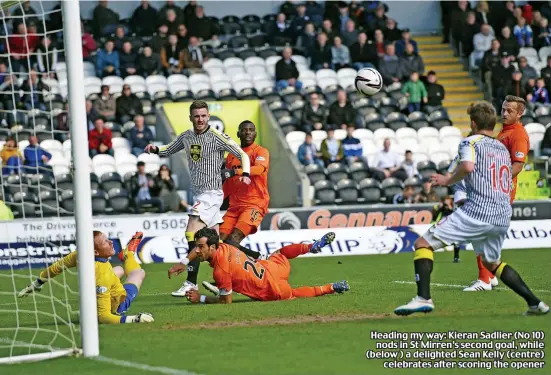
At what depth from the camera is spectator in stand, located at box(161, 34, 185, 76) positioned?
2836 cm

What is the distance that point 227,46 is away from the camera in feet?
100.0

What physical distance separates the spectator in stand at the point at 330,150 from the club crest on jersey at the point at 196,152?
43.1 feet

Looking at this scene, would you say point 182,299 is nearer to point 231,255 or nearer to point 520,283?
point 231,255

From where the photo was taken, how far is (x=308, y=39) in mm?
30000

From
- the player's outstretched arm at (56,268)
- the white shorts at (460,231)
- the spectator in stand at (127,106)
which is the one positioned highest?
the spectator in stand at (127,106)

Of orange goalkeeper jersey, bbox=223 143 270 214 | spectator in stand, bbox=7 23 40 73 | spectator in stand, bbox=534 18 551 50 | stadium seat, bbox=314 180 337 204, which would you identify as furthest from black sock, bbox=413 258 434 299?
spectator in stand, bbox=534 18 551 50

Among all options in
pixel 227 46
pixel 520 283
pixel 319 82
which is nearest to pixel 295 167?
pixel 319 82

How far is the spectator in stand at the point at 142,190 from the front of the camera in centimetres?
2355

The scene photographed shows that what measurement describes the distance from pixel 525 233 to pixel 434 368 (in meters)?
14.6

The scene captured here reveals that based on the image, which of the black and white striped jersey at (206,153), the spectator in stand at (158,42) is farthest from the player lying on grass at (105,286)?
the spectator in stand at (158,42)

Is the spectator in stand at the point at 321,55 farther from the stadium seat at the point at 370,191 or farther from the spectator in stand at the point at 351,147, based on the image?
the stadium seat at the point at 370,191

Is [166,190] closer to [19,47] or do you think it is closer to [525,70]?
[19,47]

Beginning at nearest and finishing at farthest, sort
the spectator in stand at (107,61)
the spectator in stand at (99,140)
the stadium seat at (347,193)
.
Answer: the stadium seat at (347,193)
the spectator in stand at (99,140)
the spectator in stand at (107,61)

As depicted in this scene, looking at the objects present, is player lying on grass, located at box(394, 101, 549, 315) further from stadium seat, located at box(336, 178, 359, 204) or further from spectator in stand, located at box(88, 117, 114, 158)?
spectator in stand, located at box(88, 117, 114, 158)
